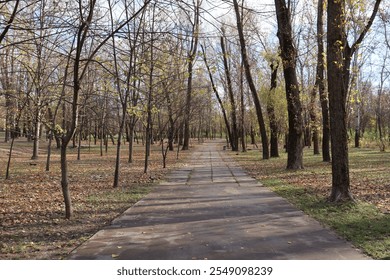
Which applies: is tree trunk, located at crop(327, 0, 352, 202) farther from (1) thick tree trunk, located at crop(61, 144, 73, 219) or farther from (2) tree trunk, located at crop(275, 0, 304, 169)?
(2) tree trunk, located at crop(275, 0, 304, 169)

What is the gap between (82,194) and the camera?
1023 centimetres

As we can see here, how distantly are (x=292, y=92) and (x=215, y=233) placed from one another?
35.6ft

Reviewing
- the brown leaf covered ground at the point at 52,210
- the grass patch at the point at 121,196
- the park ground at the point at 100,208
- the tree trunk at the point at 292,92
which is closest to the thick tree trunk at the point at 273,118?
the tree trunk at the point at 292,92

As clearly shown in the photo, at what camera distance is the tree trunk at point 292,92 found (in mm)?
14883

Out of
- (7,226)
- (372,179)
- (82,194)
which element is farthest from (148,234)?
(372,179)

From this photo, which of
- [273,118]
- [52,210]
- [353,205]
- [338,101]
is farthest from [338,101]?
[273,118]

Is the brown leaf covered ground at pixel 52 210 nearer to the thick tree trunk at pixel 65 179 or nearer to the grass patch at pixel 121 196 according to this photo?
the grass patch at pixel 121 196

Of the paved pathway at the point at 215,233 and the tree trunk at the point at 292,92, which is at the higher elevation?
the tree trunk at the point at 292,92

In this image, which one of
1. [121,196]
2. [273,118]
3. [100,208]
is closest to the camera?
[100,208]

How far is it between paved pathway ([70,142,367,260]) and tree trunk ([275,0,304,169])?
6896 millimetres

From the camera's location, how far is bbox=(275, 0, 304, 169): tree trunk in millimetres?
14883

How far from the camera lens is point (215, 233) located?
5.96 meters

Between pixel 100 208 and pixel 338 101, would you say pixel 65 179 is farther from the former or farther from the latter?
pixel 338 101

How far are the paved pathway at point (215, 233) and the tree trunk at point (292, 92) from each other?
6.90m
